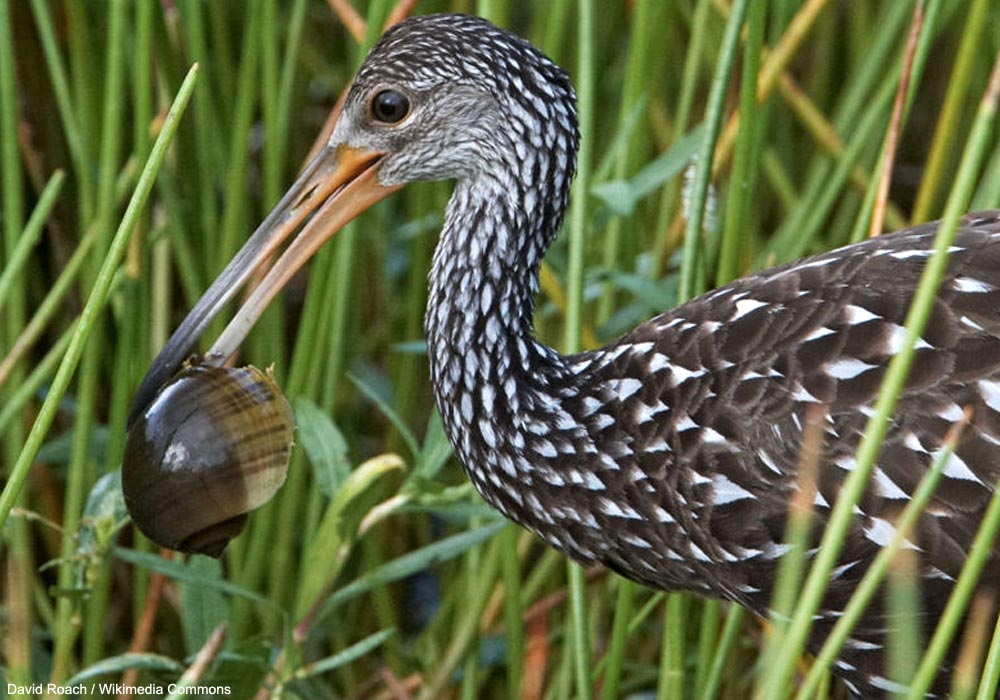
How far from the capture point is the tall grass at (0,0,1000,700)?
2.53 metres

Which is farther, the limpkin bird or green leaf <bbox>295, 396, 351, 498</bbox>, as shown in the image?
green leaf <bbox>295, 396, 351, 498</bbox>

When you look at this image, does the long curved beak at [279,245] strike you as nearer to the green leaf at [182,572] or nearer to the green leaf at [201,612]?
the green leaf at [182,572]

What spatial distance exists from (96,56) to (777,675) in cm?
235

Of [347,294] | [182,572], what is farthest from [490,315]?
[182,572]

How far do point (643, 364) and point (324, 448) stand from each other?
1.70ft

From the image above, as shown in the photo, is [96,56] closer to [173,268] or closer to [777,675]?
[173,268]

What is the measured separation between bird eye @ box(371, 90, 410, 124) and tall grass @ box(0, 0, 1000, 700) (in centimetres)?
21

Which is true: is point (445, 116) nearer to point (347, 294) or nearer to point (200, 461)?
point (347, 294)

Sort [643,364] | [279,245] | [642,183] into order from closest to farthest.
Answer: [279,245] → [643,364] → [642,183]

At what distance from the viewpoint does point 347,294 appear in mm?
2992

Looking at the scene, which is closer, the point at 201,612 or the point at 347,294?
the point at 201,612

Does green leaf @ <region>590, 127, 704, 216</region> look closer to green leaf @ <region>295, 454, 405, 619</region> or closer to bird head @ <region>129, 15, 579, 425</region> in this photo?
bird head @ <region>129, 15, 579, 425</region>

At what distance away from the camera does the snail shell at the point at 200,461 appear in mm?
2174

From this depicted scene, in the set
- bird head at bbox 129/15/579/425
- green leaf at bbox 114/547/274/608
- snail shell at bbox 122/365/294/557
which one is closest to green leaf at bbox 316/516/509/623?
green leaf at bbox 114/547/274/608
